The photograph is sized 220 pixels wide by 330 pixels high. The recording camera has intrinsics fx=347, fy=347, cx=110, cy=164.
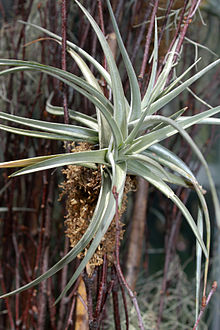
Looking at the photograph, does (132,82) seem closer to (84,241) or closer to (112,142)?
(112,142)

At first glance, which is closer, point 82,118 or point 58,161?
point 58,161

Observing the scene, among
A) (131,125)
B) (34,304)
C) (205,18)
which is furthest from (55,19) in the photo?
(34,304)

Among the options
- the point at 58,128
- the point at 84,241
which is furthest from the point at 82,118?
the point at 84,241

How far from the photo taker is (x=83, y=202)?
1.44ft

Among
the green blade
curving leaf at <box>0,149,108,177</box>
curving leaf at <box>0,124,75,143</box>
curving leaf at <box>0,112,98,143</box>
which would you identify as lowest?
curving leaf at <box>0,149,108,177</box>

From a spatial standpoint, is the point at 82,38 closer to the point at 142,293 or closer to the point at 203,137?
the point at 203,137

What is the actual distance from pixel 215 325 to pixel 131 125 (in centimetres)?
81

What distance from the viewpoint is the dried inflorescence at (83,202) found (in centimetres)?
43

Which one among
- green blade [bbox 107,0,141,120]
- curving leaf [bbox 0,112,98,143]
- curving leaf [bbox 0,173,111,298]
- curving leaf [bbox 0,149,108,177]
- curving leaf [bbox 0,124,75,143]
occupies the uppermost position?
green blade [bbox 107,0,141,120]

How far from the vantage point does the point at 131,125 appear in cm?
41

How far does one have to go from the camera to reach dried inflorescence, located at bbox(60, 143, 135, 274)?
43 centimetres

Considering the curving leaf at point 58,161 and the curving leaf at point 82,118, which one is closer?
the curving leaf at point 58,161

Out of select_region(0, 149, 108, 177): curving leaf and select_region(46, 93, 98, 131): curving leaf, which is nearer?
select_region(0, 149, 108, 177): curving leaf

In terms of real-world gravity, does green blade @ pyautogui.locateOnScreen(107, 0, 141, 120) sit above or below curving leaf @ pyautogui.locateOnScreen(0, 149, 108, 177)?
above
